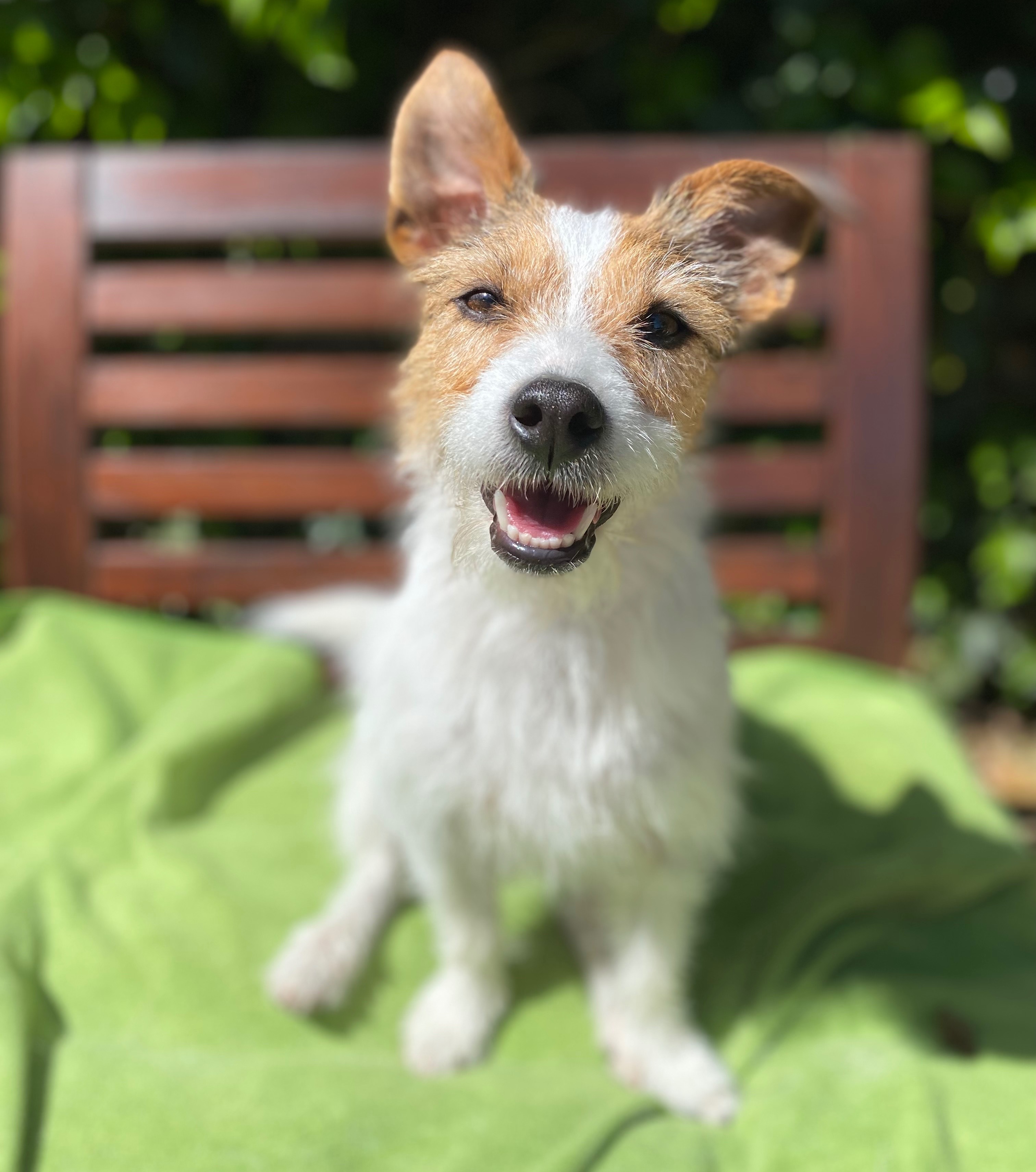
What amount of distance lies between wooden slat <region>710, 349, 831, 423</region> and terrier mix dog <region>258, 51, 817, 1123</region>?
3.44 ft

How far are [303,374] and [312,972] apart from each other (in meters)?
1.38

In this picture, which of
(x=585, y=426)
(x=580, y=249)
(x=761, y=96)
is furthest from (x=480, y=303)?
(x=761, y=96)

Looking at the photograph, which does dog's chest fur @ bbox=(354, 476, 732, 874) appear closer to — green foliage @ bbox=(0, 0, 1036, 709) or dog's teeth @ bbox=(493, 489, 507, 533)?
dog's teeth @ bbox=(493, 489, 507, 533)

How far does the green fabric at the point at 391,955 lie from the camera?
118 centimetres

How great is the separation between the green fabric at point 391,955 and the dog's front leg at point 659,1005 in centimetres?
4

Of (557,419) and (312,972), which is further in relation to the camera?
(312,972)

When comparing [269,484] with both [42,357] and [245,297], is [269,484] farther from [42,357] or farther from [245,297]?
[42,357]

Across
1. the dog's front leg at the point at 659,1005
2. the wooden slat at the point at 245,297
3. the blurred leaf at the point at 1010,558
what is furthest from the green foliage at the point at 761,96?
the dog's front leg at the point at 659,1005

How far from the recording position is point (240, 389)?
2295mm

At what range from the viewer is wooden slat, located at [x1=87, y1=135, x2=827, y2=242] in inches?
82.7

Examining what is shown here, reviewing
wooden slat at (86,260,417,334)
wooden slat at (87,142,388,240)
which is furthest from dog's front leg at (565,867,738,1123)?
wooden slat at (87,142,388,240)

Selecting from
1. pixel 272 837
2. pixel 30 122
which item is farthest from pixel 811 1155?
pixel 30 122

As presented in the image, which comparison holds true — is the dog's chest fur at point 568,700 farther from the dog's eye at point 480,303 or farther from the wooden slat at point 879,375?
the wooden slat at point 879,375

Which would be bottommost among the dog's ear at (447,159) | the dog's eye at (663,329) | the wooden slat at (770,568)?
the wooden slat at (770,568)
